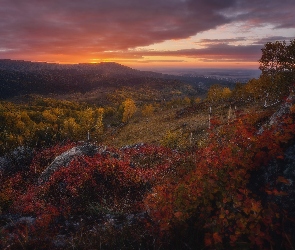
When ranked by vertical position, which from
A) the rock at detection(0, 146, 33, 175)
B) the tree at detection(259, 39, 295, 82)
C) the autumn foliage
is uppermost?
the tree at detection(259, 39, 295, 82)

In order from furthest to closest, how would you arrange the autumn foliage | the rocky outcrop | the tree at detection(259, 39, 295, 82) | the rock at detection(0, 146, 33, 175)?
the tree at detection(259, 39, 295, 82), the rock at detection(0, 146, 33, 175), the rocky outcrop, the autumn foliage

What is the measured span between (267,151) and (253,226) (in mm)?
2748

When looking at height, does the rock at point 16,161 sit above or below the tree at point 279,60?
below

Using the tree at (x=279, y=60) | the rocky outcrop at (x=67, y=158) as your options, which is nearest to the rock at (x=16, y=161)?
the rocky outcrop at (x=67, y=158)

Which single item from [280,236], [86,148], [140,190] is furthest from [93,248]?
[86,148]

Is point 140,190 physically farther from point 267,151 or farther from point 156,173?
point 267,151

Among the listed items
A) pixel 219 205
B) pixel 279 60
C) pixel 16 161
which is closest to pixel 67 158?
pixel 16 161

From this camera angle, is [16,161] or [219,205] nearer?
[219,205]

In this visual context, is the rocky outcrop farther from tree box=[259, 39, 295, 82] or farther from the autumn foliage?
tree box=[259, 39, 295, 82]

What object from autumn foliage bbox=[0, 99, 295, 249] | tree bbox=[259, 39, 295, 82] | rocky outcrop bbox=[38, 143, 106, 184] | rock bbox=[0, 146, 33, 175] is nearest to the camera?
autumn foliage bbox=[0, 99, 295, 249]

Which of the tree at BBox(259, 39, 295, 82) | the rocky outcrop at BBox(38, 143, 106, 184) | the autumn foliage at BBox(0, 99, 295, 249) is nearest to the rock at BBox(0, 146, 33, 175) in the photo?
the rocky outcrop at BBox(38, 143, 106, 184)

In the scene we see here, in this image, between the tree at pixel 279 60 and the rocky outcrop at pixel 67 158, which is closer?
the rocky outcrop at pixel 67 158

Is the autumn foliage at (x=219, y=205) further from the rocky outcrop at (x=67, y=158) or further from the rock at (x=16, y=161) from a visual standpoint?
the rock at (x=16, y=161)

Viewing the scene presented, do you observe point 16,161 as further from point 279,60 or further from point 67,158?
point 279,60
